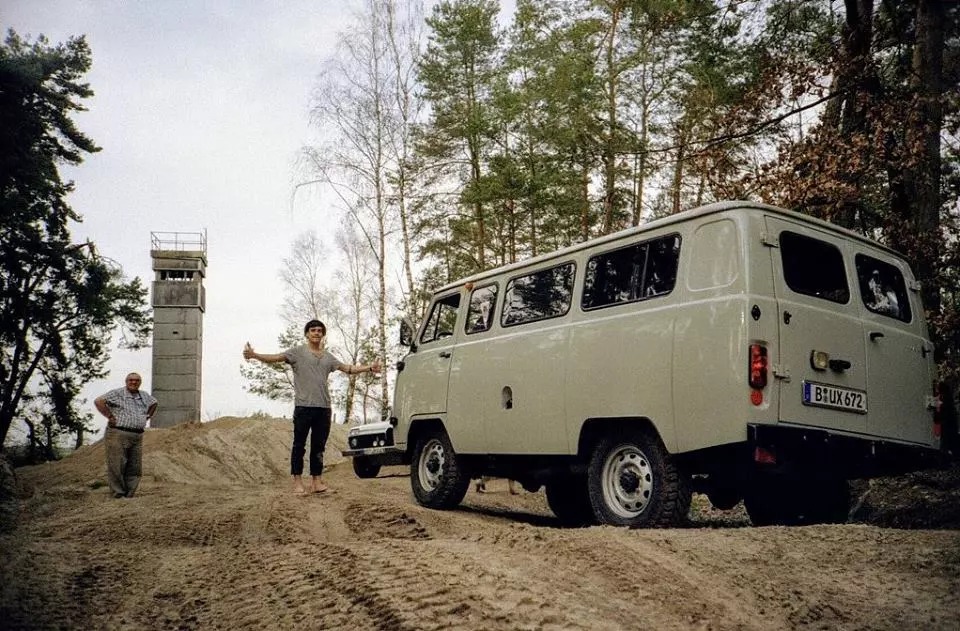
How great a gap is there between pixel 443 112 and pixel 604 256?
16778 millimetres

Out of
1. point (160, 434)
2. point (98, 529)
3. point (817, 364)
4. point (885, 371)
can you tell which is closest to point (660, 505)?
point (817, 364)

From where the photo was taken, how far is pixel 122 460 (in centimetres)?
1055

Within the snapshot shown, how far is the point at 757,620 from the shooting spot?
3.45m

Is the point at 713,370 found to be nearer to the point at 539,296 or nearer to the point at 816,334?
the point at 816,334

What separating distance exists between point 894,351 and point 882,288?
1.94 ft

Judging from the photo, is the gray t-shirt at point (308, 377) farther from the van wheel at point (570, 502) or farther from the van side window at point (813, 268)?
the van side window at point (813, 268)

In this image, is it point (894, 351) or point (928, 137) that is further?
point (928, 137)

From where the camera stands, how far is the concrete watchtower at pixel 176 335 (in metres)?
21.0

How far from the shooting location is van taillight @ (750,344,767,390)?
16.2 feet

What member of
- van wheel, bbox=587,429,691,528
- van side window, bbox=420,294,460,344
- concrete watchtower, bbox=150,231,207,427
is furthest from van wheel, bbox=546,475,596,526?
concrete watchtower, bbox=150,231,207,427

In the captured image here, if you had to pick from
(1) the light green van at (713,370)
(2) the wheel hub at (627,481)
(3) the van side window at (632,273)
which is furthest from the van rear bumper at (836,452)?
(3) the van side window at (632,273)

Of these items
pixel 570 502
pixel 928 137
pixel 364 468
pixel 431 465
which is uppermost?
pixel 928 137

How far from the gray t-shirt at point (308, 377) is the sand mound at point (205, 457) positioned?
645cm

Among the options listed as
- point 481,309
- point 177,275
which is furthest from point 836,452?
point 177,275
